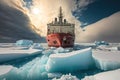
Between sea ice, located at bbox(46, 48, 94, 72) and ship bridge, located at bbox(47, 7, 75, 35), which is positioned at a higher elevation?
ship bridge, located at bbox(47, 7, 75, 35)

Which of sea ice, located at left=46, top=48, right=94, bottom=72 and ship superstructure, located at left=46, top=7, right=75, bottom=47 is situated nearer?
sea ice, located at left=46, top=48, right=94, bottom=72

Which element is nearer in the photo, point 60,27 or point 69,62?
point 69,62

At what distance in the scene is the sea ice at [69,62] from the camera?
281 inches

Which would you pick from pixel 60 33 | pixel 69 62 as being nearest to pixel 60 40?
pixel 60 33

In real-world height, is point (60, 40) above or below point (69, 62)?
above

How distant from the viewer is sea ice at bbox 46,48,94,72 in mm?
7145

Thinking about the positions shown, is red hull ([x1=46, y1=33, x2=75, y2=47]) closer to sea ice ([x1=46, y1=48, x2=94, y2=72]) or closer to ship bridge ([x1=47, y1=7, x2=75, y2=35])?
ship bridge ([x1=47, y1=7, x2=75, y2=35])

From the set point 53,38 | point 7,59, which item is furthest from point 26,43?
point 7,59

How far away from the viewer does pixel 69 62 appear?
731cm

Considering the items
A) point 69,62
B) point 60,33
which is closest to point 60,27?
point 60,33

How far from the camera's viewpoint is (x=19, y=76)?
6.10 metres

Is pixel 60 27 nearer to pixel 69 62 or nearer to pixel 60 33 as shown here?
pixel 60 33

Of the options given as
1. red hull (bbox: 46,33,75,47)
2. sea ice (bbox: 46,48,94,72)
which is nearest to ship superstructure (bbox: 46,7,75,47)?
red hull (bbox: 46,33,75,47)

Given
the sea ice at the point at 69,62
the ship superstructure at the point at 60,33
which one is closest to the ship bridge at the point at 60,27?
the ship superstructure at the point at 60,33
